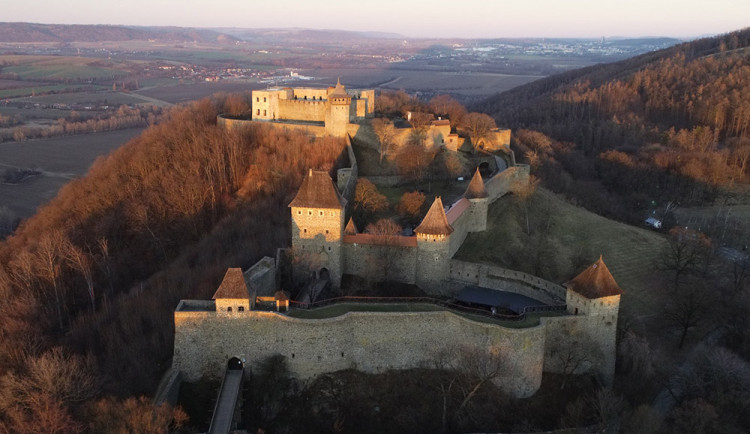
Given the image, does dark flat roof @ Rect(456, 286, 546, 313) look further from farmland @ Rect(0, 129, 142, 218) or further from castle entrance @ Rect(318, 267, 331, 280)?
farmland @ Rect(0, 129, 142, 218)

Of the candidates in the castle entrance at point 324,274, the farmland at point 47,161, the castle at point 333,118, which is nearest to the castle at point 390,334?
the castle entrance at point 324,274

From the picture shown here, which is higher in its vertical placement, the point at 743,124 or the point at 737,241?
the point at 743,124

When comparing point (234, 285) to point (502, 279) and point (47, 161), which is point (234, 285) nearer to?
point (502, 279)

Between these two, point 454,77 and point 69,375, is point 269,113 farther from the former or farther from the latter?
point 454,77

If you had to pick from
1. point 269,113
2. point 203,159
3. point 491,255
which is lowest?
point 491,255

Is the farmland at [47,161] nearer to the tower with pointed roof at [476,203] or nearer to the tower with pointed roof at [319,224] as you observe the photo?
the tower with pointed roof at [319,224]

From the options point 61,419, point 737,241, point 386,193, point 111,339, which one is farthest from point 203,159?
point 737,241
